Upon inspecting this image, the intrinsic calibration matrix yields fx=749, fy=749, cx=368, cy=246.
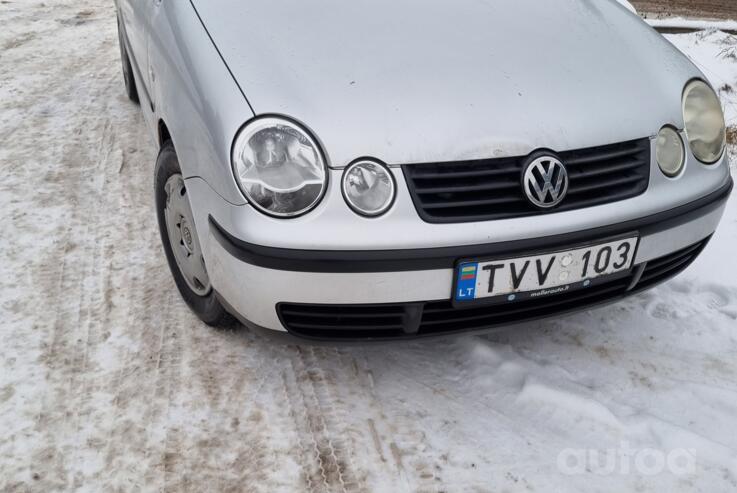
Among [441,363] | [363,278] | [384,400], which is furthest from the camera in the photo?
[441,363]

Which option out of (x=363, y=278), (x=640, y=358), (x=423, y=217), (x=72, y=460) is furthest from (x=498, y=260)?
(x=72, y=460)

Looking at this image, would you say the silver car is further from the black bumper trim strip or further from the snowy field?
the snowy field

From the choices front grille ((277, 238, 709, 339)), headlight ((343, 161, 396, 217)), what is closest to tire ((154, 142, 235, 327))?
front grille ((277, 238, 709, 339))

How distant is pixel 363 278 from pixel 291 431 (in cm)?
56

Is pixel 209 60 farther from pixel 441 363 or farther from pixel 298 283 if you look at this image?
pixel 441 363

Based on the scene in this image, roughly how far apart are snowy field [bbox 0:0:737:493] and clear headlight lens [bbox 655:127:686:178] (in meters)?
0.67

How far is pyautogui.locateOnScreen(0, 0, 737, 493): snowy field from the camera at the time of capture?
2.01 metres

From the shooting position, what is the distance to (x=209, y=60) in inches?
82.5

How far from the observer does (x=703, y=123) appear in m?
2.29

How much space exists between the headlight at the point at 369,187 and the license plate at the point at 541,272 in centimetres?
25

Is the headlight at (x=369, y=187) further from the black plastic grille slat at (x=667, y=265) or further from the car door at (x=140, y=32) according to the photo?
the car door at (x=140, y=32)

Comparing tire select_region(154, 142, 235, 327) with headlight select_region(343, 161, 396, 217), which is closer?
headlight select_region(343, 161, 396, 217)

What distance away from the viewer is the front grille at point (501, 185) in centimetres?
190

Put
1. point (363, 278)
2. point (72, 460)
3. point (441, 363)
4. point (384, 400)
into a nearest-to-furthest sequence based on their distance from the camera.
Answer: point (363, 278) < point (72, 460) < point (384, 400) < point (441, 363)
